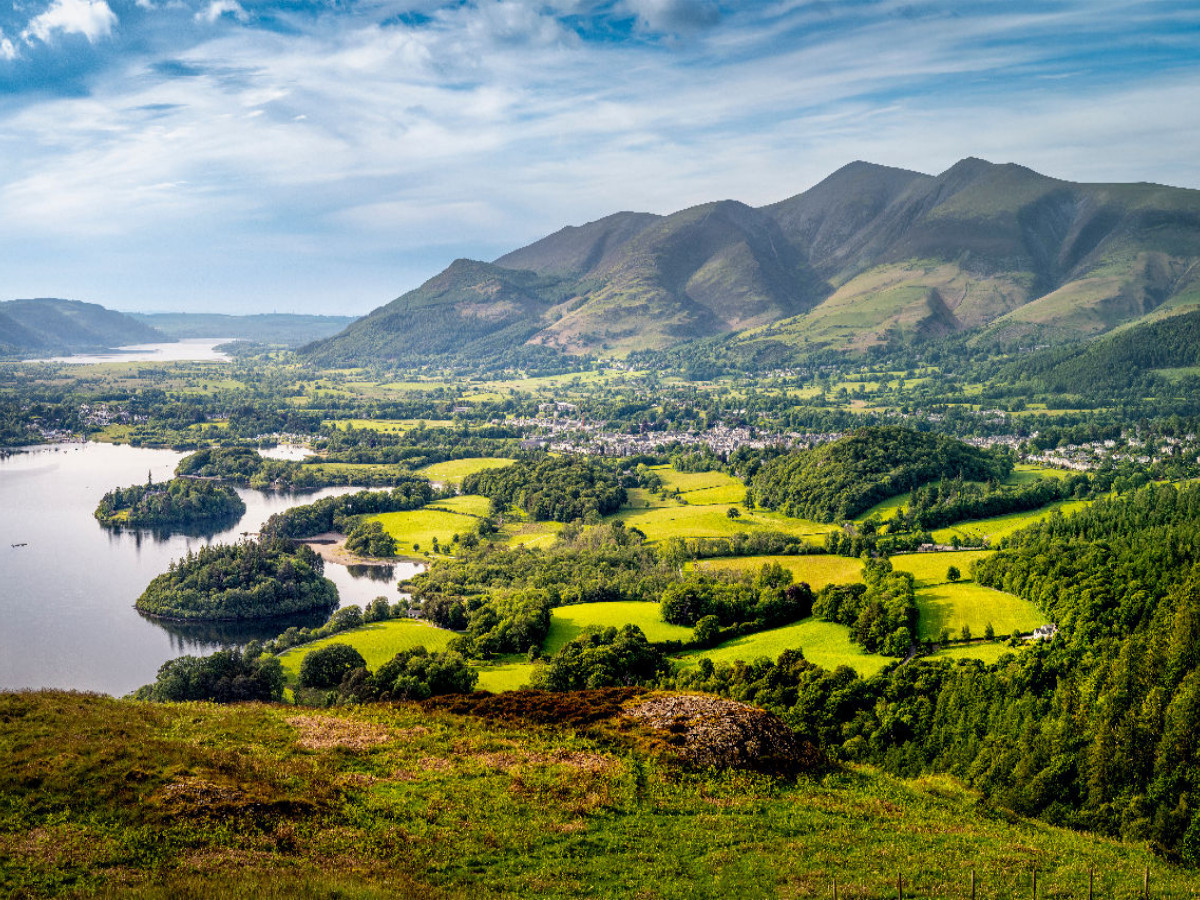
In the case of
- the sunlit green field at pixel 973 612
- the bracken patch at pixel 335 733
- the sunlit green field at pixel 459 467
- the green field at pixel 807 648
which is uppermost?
the sunlit green field at pixel 459 467

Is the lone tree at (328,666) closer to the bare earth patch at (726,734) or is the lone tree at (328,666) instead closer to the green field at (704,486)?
Answer: the bare earth patch at (726,734)

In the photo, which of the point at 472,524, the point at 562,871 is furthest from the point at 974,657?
the point at 472,524

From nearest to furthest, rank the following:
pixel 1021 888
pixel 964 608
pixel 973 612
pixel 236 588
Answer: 1. pixel 1021 888
2. pixel 973 612
3. pixel 964 608
4. pixel 236 588

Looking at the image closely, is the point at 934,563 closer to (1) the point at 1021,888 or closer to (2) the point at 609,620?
(2) the point at 609,620

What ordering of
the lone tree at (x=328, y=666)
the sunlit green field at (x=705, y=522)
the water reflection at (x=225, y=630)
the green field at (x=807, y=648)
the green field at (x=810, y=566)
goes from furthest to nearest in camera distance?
the sunlit green field at (x=705, y=522), the water reflection at (x=225, y=630), the green field at (x=810, y=566), the lone tree at (x=328, y=666), the green field at (x=807, y=648)

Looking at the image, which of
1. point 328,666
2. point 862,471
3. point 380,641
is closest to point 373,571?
point 380,641

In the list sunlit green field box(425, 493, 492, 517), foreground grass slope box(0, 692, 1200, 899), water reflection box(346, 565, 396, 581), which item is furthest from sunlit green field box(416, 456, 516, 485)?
foreground grass slope box(0, 692, 1200, 899)

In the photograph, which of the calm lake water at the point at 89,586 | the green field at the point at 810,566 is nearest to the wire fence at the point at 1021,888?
the green field at the point at 810,566
